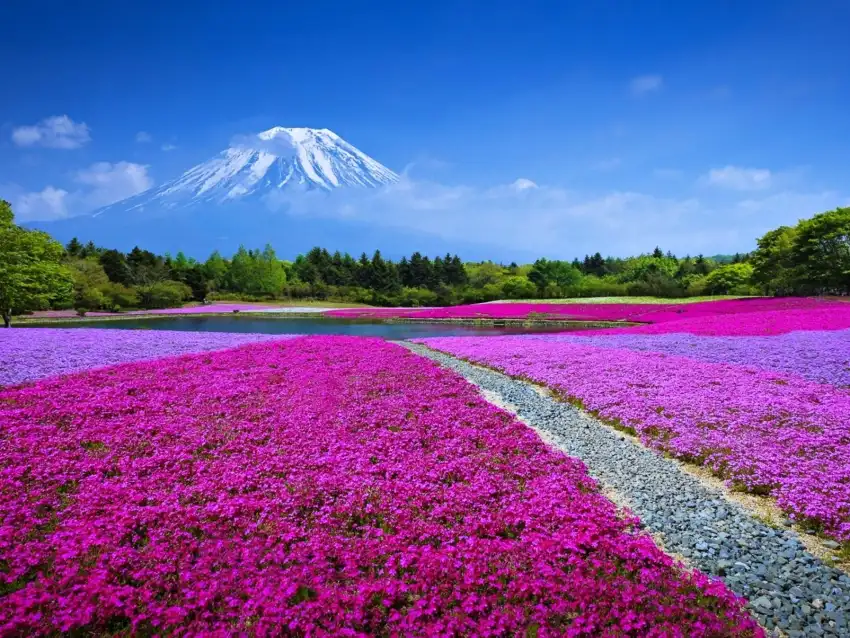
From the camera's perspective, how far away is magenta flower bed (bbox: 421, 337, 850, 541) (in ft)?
26.6

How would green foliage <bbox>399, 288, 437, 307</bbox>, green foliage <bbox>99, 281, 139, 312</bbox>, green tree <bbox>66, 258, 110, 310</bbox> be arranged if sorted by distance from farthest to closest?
green foliage <bbox>399, 288, 437, 307</bbox> → green foliage <bbox>99, 281, 139, 312</bbox> → green tree <bbox>66, 258, 110, 310</bbox>

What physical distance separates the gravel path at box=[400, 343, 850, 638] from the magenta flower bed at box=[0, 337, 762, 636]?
57cm

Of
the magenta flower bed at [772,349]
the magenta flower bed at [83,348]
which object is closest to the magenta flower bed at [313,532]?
the magenta flower bed at [83,348]

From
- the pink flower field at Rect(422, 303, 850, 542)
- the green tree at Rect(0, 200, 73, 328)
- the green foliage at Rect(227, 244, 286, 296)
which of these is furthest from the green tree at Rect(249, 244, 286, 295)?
the pink flower field at Rect(422, 303, 850, 542)

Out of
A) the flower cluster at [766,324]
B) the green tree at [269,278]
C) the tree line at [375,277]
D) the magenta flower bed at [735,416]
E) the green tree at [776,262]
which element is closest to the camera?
the magenta flower bed at [735,416]

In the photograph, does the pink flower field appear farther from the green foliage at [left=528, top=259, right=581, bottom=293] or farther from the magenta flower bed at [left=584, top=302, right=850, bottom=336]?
the green foliage at [left=528, top=259, right=581, bottom=293]

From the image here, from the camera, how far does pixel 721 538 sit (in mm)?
6863

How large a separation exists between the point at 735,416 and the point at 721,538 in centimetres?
572

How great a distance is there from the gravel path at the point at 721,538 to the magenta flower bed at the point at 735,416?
2.33ft

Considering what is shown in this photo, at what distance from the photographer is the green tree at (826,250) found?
50250 mm

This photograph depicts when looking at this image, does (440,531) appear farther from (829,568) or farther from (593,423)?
(593,423)

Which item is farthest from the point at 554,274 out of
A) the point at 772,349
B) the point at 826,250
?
the point at 772,349

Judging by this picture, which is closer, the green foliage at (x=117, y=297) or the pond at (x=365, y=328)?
the pond at (x=365, y=328)

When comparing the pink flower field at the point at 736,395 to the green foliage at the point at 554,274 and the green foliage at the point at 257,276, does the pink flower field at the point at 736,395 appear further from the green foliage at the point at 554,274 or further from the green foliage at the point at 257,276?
the green foliage at the point at 257,276
